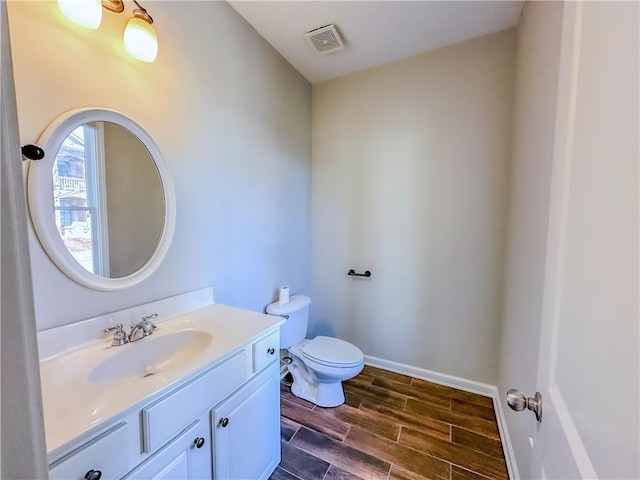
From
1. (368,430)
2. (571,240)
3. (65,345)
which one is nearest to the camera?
(571,240)

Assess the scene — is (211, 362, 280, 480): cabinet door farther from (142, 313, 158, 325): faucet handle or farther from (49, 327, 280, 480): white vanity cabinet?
(142, 313, 158, 325): faucet handle

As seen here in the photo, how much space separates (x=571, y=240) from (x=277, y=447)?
5.14 ft

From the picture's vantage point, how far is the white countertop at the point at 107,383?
Answer: 638 mm

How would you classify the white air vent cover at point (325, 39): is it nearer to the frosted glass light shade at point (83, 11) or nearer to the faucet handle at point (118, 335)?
the frosted glass light shade at point (83, 11)

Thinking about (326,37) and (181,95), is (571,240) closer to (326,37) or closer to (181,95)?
(181,95)

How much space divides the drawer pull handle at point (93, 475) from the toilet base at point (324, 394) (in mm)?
1424

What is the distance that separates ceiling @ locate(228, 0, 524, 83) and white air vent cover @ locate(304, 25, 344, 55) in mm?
32

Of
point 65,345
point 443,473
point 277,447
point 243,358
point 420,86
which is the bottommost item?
point 443,473

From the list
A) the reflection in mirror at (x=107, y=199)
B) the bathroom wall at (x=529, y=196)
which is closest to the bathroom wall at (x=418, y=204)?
the bathroom wall at (x=529, y=196)

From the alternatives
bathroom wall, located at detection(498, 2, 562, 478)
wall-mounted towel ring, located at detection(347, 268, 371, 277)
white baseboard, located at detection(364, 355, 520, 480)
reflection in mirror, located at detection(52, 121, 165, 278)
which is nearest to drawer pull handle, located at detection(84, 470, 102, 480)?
reflection in mirror, located at detection(52, 121, 165, 278)

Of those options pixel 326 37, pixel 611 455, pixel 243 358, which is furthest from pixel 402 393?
pixel 326 37

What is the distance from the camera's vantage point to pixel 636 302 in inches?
13.1

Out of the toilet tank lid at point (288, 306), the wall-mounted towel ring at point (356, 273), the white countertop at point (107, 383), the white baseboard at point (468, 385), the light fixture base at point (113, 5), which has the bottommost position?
the white baseboard at point (468, 385)

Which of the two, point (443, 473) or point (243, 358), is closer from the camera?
point (243, 358)
